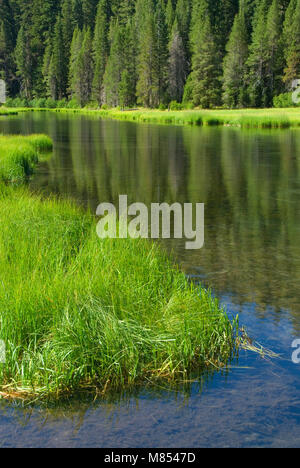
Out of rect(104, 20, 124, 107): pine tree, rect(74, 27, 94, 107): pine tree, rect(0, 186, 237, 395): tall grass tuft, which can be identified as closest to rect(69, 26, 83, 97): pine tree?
rect(74, 27, 94, 107): pine tree

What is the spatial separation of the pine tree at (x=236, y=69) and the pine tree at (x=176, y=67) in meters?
9.86

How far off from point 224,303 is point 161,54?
315 ft

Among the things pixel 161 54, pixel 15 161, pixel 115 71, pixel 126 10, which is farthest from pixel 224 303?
pixel 126 10

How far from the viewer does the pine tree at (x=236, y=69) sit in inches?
3322

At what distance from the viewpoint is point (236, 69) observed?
284 feet

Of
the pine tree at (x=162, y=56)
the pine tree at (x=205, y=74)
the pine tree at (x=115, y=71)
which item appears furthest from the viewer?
the pine tree at (x=115, y=71)

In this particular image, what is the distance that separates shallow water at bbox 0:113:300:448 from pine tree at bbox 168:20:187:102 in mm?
73289

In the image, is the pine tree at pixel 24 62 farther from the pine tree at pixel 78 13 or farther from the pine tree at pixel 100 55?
the pine tree at pixel 100 55

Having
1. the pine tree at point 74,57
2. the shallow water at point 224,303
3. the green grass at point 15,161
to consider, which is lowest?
the shallow water at point 224,303

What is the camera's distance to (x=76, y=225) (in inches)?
424

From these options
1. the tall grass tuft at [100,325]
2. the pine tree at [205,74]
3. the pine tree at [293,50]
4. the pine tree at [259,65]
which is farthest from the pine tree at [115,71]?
the tall grass tuft at [100,325]

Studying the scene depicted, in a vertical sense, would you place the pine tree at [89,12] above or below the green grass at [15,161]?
above

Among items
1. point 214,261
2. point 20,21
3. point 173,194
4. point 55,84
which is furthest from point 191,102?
point 20,21

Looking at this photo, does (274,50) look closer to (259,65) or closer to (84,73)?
(259,65)
